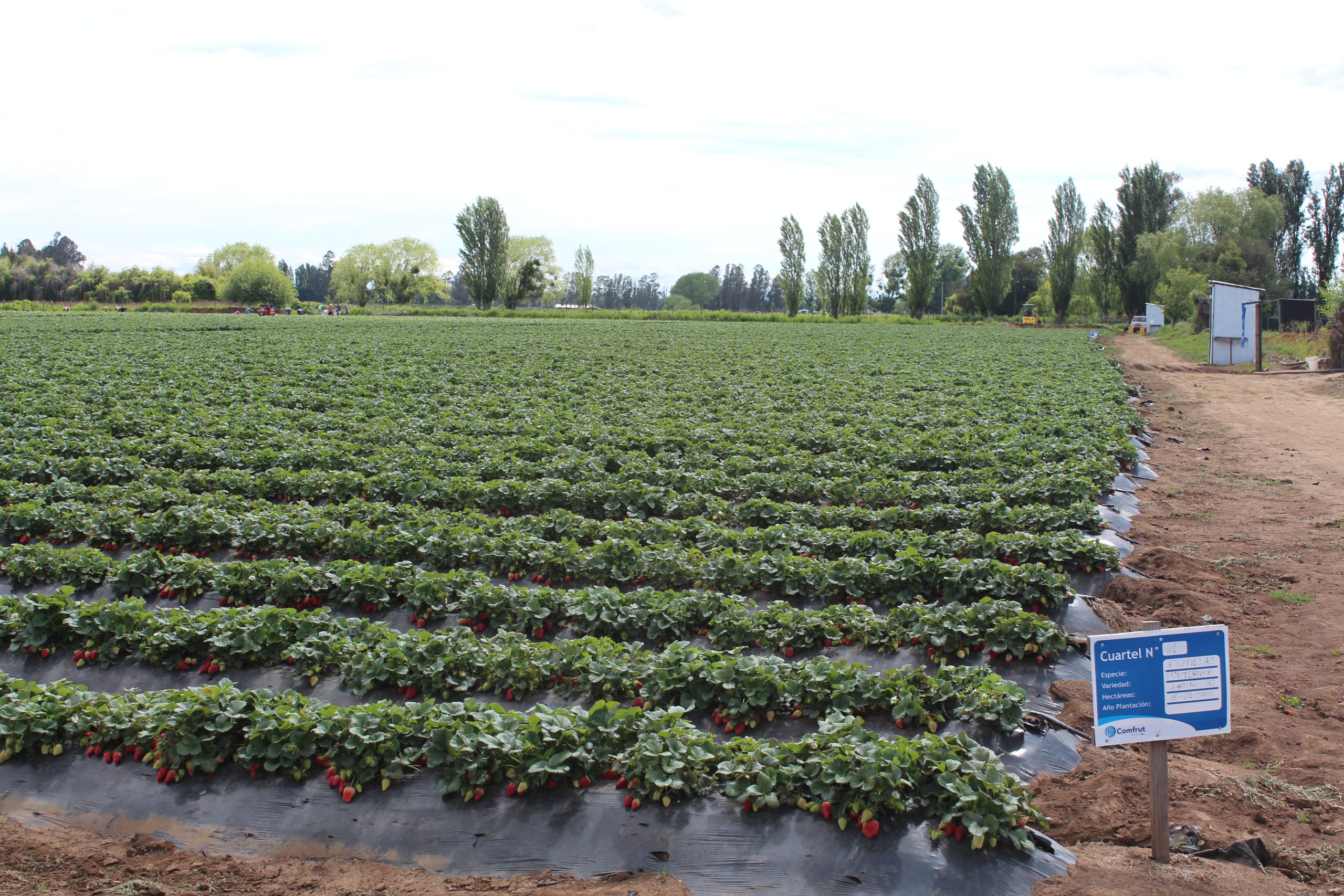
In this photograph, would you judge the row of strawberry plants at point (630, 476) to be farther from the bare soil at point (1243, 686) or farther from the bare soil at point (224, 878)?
the bare soil at point (224, 878)

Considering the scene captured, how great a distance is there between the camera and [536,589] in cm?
754

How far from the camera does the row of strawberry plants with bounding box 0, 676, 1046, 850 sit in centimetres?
464

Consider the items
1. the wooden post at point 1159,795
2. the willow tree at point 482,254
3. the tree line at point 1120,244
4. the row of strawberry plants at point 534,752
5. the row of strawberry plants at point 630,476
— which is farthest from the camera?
the willow tree at point 482,254

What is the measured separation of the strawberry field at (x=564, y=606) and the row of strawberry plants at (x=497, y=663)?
0.08 feet

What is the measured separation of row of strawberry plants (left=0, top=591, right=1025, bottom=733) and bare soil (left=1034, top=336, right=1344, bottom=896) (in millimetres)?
885

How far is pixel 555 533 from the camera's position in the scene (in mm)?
9742

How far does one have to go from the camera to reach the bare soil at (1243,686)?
14.4ft

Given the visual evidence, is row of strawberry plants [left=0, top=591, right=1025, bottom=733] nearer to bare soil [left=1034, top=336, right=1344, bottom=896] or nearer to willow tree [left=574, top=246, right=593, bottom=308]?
bare soil [left=1034, top=336, right=1344, bottom=896]

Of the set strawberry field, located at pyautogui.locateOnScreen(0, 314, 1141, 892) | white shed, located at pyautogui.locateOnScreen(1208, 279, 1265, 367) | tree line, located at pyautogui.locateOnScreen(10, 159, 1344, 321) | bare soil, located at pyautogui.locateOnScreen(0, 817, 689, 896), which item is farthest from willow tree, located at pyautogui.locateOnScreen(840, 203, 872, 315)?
bare soil, located at pyautogui.locateOnScreen(0, 817, 689, 896)

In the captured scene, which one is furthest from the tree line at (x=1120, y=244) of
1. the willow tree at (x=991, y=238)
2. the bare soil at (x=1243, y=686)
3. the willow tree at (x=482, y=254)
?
the bare soil at (x=1243, y=686)

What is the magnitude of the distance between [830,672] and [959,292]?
344 feet

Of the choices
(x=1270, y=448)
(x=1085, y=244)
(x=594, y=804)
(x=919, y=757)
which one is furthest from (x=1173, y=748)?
(x=1085, y=244)

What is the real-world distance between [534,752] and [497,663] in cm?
125

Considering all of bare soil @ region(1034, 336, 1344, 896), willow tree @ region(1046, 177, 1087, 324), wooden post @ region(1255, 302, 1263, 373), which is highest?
willow tree @ region(1046, 177, 1087, 324)
